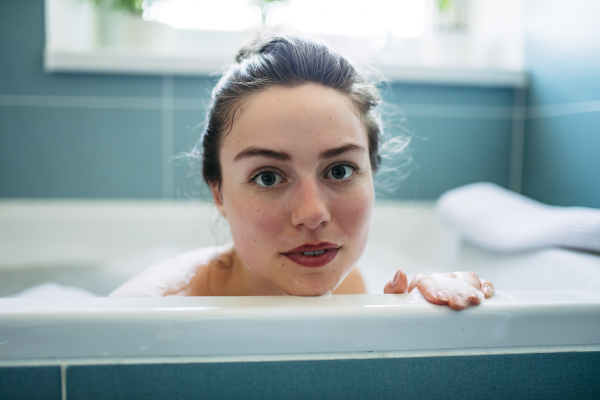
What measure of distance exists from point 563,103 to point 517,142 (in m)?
0.29

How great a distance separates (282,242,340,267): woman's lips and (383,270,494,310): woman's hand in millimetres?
107

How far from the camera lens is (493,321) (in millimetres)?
492

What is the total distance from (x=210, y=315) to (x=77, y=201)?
114cm

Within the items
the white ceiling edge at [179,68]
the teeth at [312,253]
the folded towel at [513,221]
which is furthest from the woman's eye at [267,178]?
the white ceiling edge at [179,68]

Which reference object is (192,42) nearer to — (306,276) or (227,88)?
(227,88)

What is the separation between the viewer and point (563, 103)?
1242 mm

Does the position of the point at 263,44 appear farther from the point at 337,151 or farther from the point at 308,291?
the point at 308,291

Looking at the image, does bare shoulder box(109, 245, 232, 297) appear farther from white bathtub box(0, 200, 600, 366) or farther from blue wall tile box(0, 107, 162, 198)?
blue wall tile box(0, 107, 162, 198)

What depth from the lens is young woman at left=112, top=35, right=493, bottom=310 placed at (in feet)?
1.90

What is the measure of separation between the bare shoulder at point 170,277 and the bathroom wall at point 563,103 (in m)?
0.93

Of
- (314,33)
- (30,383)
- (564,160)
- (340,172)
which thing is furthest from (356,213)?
(314,33)

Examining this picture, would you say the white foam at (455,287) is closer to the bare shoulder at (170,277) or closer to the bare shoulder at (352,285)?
the bare shoulder at (352,285)

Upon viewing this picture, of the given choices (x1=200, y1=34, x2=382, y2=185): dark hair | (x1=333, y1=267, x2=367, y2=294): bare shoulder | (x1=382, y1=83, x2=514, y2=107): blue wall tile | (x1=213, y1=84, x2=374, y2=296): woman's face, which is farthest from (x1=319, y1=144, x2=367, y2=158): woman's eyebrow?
(x1=382, y1=83, x2=514, y2=107): blue wall tile

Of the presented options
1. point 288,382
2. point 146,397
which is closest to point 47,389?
point 146,397
